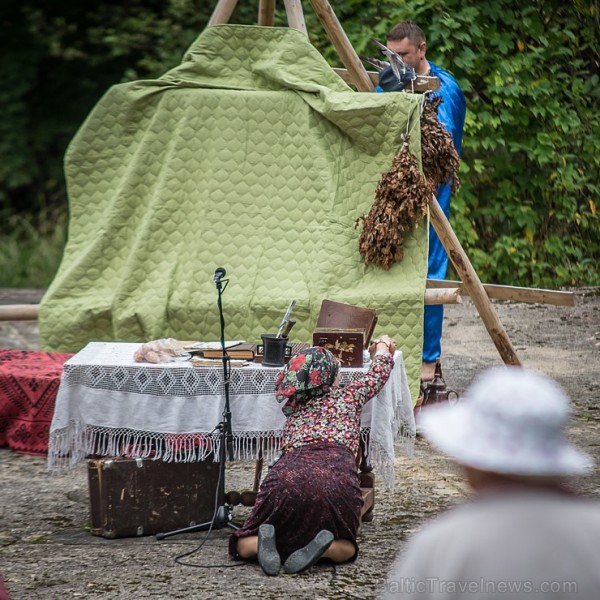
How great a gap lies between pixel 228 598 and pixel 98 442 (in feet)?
→ 3.61

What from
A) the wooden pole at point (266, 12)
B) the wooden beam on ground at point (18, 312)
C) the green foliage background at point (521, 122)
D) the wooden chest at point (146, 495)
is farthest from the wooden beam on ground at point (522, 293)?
the green foliage background at point (521, 122)

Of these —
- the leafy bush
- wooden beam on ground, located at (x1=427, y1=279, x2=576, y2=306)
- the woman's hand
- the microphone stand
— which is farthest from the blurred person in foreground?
the leafy bush

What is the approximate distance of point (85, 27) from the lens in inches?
628

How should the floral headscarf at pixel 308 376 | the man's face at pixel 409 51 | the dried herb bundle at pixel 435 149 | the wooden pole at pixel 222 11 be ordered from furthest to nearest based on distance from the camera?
the wooden pole at pixel 222 11 → the man's face at pixel 409 51 → the dried herb bundle at pixel 435 149 → the floral headscarf at pixel 308 376

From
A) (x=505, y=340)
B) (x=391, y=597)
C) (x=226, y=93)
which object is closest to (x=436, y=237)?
(x=505, y=340)

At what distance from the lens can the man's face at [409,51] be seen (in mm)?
6359

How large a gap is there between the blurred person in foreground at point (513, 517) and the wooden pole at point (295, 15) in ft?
15.7

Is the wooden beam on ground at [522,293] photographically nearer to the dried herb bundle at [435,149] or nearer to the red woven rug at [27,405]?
the dried herb bundle at [435,149]

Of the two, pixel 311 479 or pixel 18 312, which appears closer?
pixel 311 479

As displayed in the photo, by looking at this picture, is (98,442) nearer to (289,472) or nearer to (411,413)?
(289,472)

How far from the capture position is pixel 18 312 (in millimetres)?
6492

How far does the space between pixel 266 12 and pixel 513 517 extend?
206 inches

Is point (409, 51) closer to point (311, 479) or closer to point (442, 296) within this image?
point (442, 296)

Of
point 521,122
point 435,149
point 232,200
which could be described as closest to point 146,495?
point 232,200
